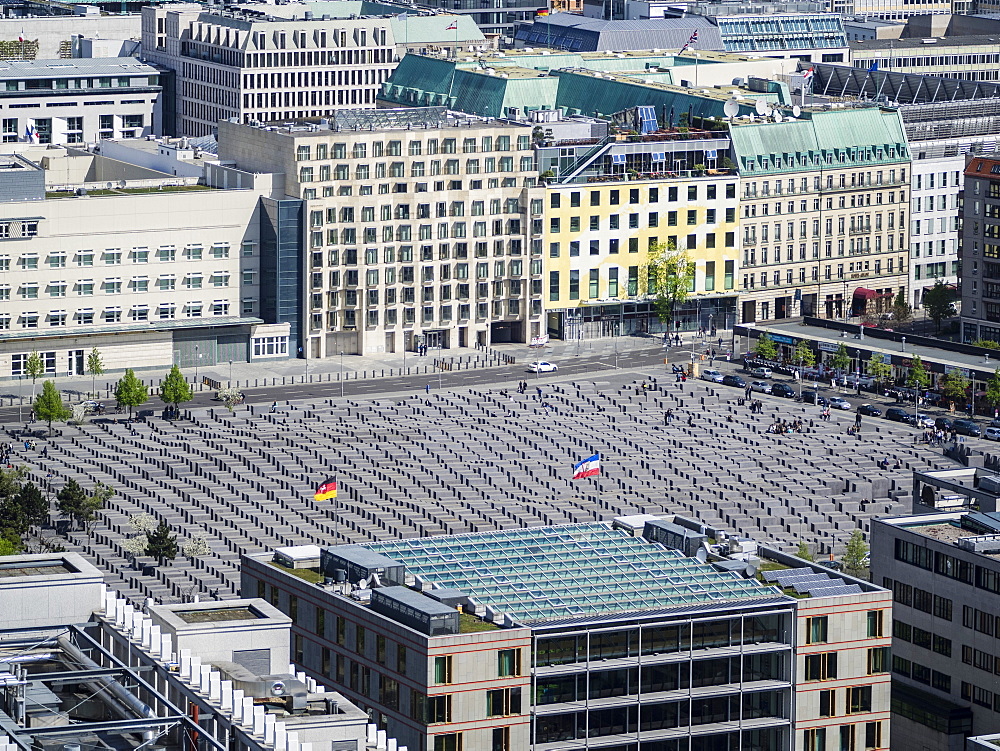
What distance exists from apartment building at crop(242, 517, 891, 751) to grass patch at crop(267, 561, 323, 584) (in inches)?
5.8

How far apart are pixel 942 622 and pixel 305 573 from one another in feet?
132

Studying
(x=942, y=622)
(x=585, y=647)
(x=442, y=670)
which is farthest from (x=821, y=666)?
(x=442, y=670)

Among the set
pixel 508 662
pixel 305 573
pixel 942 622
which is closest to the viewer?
pixel 508 662

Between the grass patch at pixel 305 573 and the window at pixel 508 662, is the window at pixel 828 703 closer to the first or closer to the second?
the window at pixel 508 662

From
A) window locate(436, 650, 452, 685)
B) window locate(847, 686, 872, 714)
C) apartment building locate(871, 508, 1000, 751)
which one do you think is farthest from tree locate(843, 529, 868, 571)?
window locate(436, 650, 452, 685)

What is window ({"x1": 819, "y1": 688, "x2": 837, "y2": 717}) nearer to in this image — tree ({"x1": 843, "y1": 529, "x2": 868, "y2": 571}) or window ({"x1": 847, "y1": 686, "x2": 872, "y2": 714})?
window ({"x1": 847, "y1": 686, "x2": 872, "y2": 714})

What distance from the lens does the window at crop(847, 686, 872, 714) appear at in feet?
471

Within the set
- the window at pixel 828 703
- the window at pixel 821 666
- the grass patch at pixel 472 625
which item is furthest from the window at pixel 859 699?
the grass patch at pixel 472 625

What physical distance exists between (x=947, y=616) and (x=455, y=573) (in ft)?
109

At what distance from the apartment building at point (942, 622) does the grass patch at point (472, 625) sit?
33665mm

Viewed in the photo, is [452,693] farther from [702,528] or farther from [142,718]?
[142,718]

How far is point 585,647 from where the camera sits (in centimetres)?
13688

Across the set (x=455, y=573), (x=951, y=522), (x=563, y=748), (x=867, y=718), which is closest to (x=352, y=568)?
(x=455, y=573)

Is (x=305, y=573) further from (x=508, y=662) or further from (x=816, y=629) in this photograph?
(x=816, y=629)
